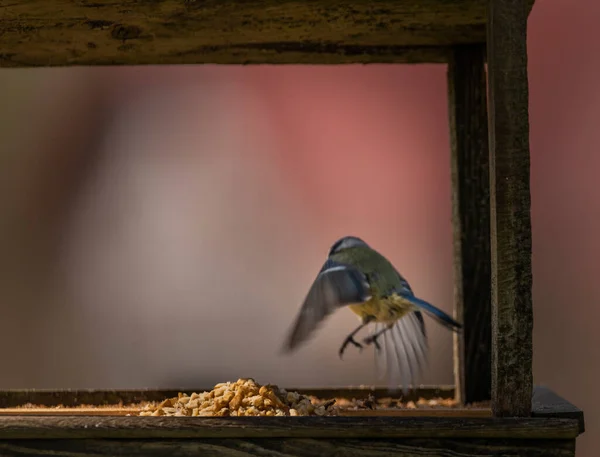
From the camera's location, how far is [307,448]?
67.1 inches

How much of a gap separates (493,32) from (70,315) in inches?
106

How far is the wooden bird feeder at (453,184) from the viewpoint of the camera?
171 centimetres

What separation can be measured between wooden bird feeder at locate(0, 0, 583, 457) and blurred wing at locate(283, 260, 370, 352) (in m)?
0.26

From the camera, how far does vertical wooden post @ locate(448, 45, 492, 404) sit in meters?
2.48

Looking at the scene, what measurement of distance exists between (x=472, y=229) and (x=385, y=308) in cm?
30

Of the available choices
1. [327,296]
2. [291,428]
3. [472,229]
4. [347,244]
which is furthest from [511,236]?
[347,244]

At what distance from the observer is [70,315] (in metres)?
4.06

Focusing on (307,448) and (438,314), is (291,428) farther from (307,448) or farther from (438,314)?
(438,314)

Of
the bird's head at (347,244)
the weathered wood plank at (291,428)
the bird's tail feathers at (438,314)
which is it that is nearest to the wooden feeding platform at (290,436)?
the weathered wood plank at (291,428)

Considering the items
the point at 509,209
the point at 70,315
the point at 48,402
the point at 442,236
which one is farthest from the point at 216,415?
the point at 70,315

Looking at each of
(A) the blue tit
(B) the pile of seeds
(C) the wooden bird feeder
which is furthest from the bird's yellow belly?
(B) the pile of seeds

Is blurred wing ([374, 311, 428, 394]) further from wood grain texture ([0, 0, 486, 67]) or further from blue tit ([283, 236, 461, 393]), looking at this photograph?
wood grain texture ([0, 0, 486, 67])

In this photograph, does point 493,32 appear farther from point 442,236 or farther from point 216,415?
point 442,236

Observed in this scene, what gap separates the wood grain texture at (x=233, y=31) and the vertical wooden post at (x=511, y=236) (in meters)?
0.34
